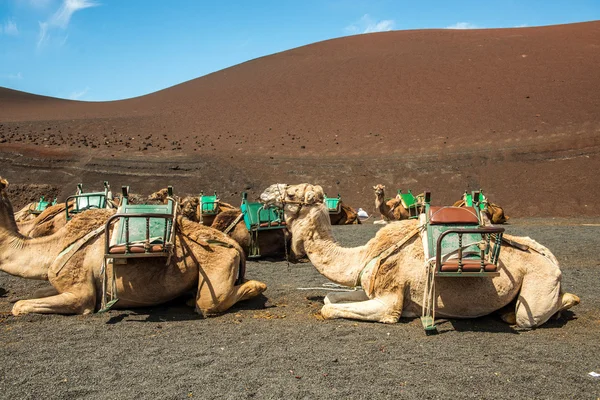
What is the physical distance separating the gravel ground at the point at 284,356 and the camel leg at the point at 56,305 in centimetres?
11

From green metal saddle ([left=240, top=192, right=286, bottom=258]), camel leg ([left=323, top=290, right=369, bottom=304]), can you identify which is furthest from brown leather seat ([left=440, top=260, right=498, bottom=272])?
green metal saddle ([left=240, top=192, right=286, bottom=258])

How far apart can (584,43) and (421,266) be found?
68.4 metres

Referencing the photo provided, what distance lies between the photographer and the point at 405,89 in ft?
185

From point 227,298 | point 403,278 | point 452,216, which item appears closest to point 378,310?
point 403,278

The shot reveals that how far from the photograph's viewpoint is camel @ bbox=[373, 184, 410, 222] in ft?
66.3

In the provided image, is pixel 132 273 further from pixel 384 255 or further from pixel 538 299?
pixel 538 299

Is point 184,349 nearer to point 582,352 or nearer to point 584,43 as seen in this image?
point 582,352

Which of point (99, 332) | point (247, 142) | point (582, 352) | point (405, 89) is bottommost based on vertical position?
point (582, 352)

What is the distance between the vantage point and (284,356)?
4.84 meters

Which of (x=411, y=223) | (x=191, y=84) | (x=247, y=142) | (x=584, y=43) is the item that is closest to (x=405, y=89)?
(x=247, y=142)

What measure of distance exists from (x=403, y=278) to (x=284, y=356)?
169 centimetres

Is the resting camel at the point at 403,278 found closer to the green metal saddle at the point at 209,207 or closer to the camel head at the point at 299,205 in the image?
the camel head at the point at 299,205

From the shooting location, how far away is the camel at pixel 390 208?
20203mm

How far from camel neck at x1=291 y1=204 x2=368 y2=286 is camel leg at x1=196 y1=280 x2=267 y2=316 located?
35.3 inches
